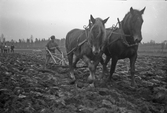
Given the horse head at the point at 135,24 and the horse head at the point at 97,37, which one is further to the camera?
the horse head at the point at 135,24

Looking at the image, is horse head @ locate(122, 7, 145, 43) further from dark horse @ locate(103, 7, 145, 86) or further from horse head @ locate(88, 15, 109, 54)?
horse head @ locate(88, 15, 109, 54)

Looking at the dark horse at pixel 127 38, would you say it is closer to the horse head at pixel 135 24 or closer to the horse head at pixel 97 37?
the horse head at pixel 135 24

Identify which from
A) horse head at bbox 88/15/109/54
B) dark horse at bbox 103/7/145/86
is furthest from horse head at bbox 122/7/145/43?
horse head at bbox 88/15/109/54

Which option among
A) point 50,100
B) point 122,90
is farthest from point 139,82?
point 50,100

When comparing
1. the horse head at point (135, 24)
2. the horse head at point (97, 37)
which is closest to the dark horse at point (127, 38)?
the horse head at point (135, 24)

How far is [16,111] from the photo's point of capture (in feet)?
9.37

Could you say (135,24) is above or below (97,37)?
above

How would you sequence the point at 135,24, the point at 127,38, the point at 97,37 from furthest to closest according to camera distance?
the point at 127,38 < the point at 135,24 < the point at 97,37

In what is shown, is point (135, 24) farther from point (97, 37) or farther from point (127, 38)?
point (97, 37)

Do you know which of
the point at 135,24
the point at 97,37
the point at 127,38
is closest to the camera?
the point at 97,37

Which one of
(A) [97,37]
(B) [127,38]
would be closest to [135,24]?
(B) [127,38]

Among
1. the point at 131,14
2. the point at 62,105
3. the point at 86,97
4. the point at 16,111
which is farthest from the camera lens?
the point at 131,14

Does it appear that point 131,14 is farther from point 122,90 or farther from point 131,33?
point 122,90

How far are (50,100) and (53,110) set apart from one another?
564 millimetres
